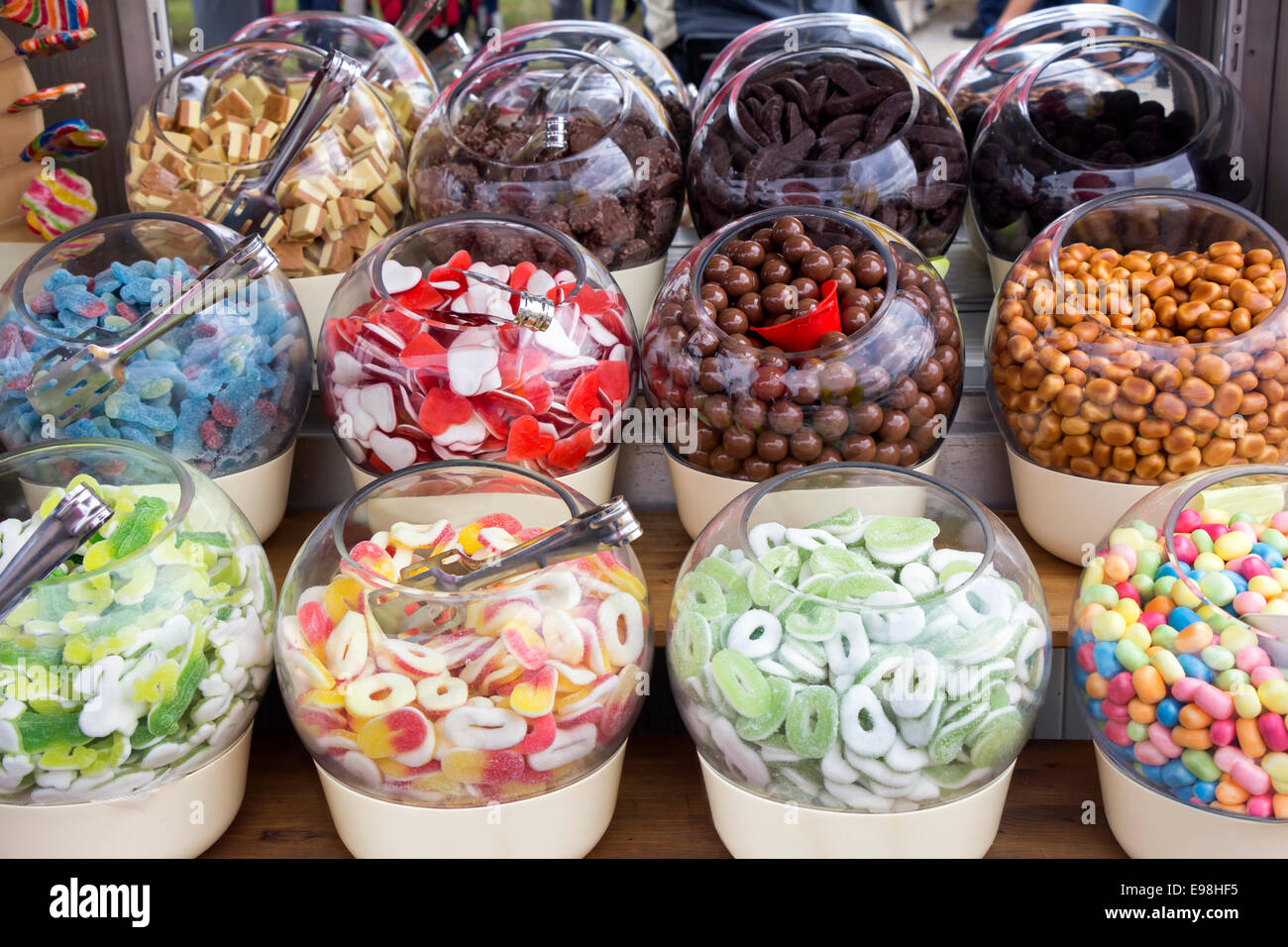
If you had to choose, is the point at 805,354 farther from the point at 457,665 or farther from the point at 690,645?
the point at 457,665

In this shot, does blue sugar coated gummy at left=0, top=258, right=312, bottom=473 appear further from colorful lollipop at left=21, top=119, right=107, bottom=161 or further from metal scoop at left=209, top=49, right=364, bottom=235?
colorful lollipop at left=21, top=119, right=107, bottom=161

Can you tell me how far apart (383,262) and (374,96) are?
40 cm

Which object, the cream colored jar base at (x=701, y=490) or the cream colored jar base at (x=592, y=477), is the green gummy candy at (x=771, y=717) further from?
the cream colored jar base at (x=592, y=477)

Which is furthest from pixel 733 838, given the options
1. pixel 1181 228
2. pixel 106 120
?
pixel 106 120

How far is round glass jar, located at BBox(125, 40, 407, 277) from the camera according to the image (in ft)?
4.32

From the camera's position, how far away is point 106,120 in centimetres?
161

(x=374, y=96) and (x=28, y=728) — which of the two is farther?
(x=374, y=96)

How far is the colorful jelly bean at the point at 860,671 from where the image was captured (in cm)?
80

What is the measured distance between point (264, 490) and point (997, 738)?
2.42 ft

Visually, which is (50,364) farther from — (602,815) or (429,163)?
(602,815)

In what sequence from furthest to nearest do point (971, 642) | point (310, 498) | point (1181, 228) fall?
point (310, 498)
point (1181, 228)
point (971, 642)

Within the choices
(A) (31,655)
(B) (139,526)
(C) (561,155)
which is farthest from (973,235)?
(A) (31,655)

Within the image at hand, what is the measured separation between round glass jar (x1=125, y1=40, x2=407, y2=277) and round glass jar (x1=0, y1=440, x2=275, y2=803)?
0.45 m

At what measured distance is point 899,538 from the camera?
0.90 metres
